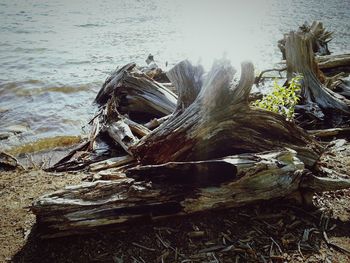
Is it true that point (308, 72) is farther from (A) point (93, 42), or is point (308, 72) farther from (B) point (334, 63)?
(A) point (93, 42)

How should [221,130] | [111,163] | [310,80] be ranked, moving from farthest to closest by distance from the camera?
[310,80], [111,163], [221,130]

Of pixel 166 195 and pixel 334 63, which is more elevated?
pixel 334 63

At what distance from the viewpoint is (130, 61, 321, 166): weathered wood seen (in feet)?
11.9

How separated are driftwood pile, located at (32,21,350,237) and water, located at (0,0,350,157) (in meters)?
0.57

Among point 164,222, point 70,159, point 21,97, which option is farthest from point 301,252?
point 21,97

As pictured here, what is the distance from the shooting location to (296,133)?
12.9 feet

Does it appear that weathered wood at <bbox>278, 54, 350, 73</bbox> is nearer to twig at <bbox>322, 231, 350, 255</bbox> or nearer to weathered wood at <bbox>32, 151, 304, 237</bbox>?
weathered wood at <bbox>32, 151, 304, 237</bbox>

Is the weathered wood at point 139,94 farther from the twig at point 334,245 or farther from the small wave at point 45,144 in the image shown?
the twig at point 334,245

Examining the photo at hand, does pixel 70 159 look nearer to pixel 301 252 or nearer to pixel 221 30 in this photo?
pixel 301 252

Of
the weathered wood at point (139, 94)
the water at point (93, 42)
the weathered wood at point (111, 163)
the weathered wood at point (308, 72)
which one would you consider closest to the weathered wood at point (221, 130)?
the water at point (93, 42)

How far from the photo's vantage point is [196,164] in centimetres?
309

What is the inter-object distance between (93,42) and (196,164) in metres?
12.3

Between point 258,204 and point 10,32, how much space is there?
50.4 ft

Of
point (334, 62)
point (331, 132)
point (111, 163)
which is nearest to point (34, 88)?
point (111, 163)
